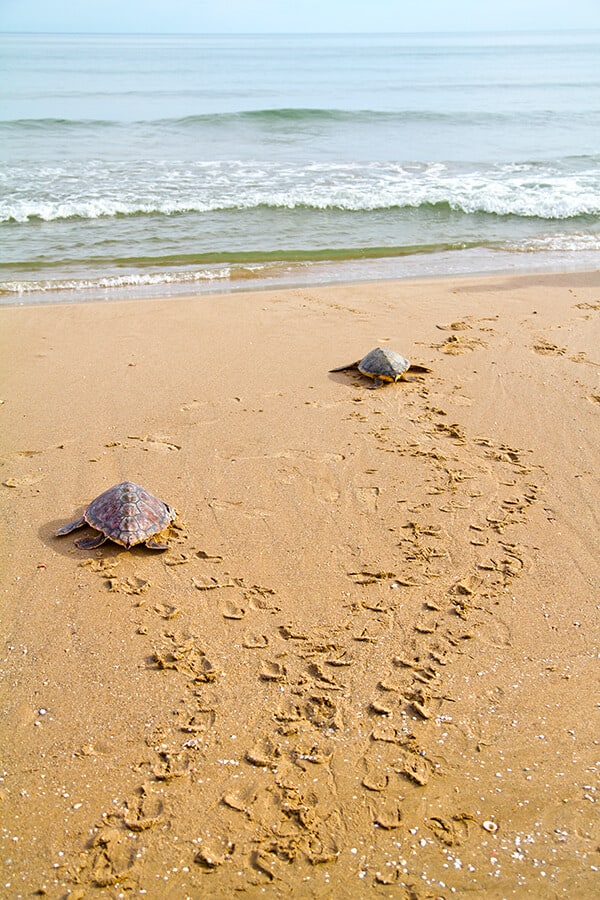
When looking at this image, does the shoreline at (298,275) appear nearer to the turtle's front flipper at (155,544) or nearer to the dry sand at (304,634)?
the dry sand at (304,634)

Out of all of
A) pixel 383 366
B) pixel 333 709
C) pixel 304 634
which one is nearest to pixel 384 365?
pixel 383 366

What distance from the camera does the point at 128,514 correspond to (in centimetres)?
439

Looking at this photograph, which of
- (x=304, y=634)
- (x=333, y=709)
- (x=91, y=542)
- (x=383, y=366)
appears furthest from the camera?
(x=383, y=366)

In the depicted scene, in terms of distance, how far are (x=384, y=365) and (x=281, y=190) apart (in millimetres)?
9906

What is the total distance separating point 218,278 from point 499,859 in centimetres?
890


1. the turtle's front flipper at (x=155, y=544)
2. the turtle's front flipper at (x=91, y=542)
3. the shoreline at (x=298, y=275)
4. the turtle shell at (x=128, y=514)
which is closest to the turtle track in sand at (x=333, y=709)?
the turtle's front flipper at (x=155, y=544)

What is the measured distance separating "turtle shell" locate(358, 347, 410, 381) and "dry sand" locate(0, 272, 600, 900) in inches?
6.0

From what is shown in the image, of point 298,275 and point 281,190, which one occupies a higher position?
point 281,190

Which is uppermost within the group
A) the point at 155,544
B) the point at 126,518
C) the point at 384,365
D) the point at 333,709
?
the point at 384,365

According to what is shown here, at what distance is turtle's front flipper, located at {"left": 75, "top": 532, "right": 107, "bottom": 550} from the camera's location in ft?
14.6

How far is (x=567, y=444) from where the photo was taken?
5703mm

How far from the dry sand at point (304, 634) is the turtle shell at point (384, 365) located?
0.50 ft

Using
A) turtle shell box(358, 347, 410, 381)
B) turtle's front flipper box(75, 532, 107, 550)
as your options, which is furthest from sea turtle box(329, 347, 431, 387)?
turtle's front flipper box(75, 532, 107, 550)

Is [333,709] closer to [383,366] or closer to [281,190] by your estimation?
[383,366]
